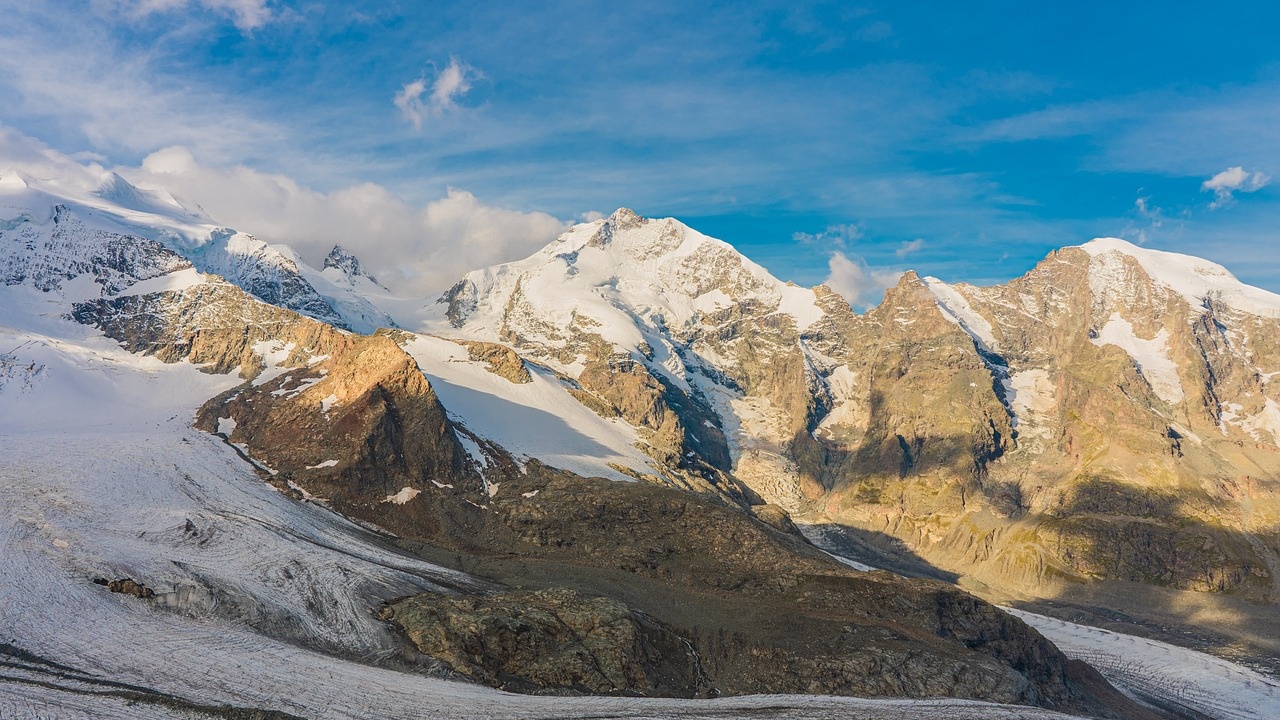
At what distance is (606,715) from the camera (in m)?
58.2

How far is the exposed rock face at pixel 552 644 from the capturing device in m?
68.9

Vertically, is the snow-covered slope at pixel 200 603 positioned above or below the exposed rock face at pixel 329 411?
below

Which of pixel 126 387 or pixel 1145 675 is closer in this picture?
pixel 1145 675

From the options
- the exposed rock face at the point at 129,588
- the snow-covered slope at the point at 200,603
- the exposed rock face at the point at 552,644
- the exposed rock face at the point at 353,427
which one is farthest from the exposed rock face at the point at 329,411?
the exposed rock face at the point at 129,588

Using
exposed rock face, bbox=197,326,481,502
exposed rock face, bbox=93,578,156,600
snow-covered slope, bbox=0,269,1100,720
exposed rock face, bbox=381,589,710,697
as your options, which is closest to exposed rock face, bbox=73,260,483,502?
exposed rock face, bbox=197,326,481,502

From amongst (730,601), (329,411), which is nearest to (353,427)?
(329,411)

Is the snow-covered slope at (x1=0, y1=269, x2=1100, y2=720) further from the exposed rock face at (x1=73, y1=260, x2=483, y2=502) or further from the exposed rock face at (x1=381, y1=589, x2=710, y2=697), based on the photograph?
the exposed rock face at (x1=73, y1=260, x2=483, y2=502)

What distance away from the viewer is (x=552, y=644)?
73750 mm

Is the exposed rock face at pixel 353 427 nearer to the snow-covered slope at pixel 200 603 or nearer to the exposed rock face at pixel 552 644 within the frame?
the snow-covered slope at pixel 200 603

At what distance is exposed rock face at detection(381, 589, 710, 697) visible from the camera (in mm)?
68938

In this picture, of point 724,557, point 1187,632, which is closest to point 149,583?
point 724,557

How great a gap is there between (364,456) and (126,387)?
72232 mm

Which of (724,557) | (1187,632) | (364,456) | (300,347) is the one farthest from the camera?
(1187,632)

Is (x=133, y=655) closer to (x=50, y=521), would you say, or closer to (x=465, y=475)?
(x=50, y=521)
